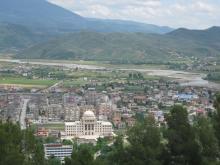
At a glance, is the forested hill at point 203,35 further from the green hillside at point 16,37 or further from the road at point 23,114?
the road at point 23,114

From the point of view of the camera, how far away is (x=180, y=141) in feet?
46.5

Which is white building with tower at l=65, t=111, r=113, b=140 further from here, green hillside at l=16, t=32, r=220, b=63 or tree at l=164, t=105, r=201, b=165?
green hillside at l=16, t=32, r=220, b=63

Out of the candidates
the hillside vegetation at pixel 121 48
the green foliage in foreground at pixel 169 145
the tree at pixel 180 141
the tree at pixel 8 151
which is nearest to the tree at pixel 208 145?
the green foliage in foreground at pixel 169 145

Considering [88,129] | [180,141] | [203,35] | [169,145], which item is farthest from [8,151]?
[203,35]

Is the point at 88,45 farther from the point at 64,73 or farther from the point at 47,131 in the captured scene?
the point at 47,131

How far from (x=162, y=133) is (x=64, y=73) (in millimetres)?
67891

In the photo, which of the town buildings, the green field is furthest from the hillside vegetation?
the town buildings

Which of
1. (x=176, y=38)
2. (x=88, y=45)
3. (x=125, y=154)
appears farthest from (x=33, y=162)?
(x=176, y=38)

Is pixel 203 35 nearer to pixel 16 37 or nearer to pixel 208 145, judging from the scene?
pixel 16 37

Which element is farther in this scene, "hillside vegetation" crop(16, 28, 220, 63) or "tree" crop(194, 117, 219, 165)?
"hillside vegetation" crop(16, 28, 220, 63)

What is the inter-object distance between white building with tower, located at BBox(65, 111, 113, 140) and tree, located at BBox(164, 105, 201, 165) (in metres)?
24.2

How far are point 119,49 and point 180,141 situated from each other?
367ft

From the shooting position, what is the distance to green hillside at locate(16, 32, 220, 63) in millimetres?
119438

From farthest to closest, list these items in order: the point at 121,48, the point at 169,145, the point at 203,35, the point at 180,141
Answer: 1. the point at 203,35
2. the point at 121,48
3. the point at 169,145
4. the point at 180,141
